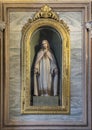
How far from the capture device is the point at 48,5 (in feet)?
11.5

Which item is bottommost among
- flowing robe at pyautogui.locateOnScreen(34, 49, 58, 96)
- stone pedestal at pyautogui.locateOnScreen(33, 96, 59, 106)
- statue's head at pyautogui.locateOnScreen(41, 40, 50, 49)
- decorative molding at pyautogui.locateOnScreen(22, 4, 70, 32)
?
stone pedestal at pyautogui.locateOnScreen(33, 96, 59, 106)

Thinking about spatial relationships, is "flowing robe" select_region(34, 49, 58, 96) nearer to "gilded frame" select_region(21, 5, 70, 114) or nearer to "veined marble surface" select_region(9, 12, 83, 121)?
"gilded frame" select_region(21, 5, 70, 114)

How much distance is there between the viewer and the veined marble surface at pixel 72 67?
348 cm

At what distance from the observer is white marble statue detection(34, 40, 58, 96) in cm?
348

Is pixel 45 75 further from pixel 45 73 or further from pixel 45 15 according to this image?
pixel 45 15

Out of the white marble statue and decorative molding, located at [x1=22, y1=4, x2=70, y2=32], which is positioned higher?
decorative molding, located at [x1=22, y1=4, x2=70, y2=32]

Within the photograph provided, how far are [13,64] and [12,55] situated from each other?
0.34 feet

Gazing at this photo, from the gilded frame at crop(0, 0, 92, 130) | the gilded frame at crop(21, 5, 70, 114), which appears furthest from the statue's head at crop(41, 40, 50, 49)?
the gilded frame at crop(0, 0, 92, 130)

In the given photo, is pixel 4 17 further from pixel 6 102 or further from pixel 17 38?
pixel 6 102

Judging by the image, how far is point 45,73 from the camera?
137 inches

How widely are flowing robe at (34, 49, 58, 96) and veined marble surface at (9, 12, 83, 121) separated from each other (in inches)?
8.1

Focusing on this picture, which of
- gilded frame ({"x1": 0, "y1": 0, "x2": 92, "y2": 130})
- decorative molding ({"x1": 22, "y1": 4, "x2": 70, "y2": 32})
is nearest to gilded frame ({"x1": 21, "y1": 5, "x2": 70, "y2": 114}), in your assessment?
decorative molding ({"x1": 22, "y1": 4, "x2": 70, "y2": 32})

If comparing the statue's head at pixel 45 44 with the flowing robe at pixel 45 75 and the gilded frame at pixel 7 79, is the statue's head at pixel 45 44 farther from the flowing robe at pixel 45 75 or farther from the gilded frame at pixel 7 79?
the gilded frame at pixel 7 79

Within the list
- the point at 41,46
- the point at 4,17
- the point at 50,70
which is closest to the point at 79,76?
the point at 50,70
